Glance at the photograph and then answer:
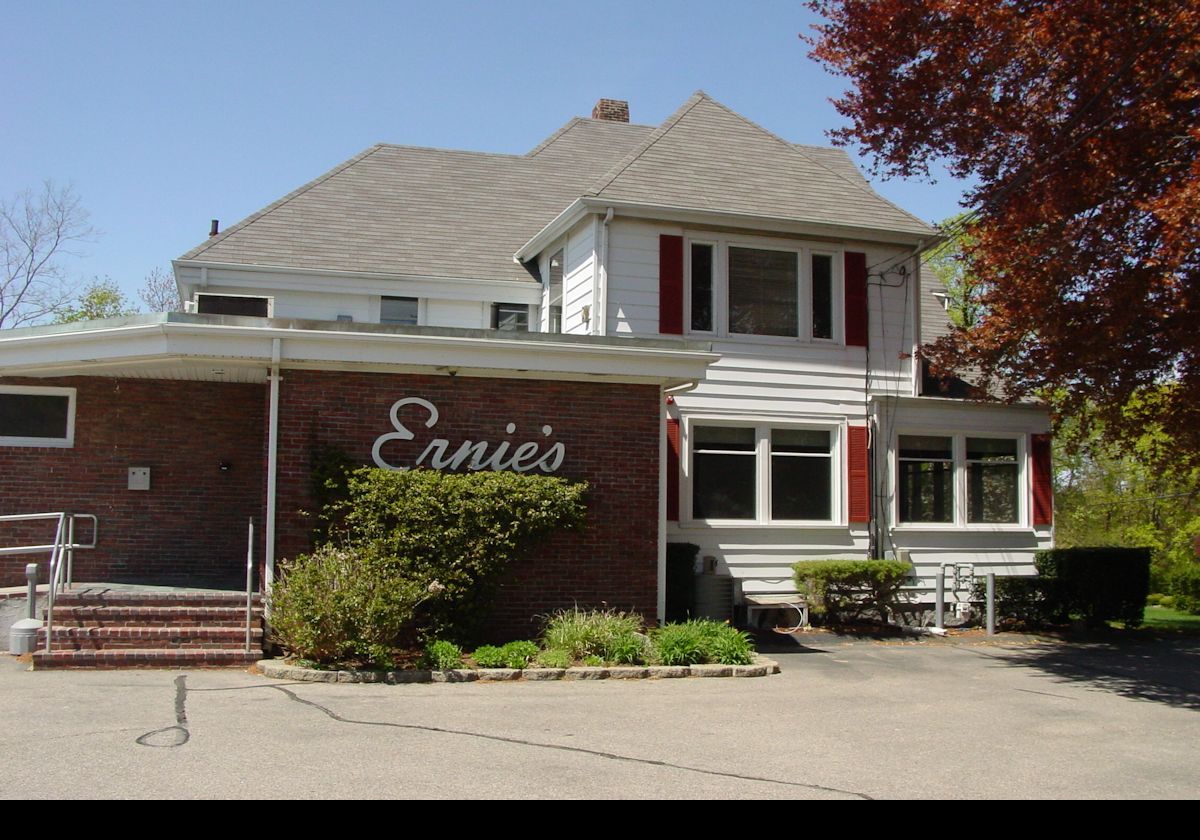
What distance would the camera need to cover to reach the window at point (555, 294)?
61.1ft

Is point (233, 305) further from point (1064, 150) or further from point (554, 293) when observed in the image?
point (1064, 150)

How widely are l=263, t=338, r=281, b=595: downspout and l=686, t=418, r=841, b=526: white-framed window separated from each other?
21.1ft

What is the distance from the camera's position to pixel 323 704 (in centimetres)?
938

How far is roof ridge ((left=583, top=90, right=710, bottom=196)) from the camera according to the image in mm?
16688

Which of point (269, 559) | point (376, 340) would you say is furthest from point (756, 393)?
point (269, 559)

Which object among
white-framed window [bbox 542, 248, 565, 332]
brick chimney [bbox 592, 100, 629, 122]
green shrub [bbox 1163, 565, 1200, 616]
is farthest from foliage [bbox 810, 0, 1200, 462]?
green shrub [bbox 1163, 565, 1200, 616]

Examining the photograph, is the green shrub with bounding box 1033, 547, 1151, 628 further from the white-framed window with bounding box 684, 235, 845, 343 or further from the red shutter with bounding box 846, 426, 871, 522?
the white-framed window with bounding box 684, 235, 845, 343

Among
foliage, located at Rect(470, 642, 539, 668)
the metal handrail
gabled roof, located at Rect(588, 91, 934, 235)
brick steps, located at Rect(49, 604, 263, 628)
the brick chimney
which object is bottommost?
foliage, located at Rect(470, 642, 539, 668)

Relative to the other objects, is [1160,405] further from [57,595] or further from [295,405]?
[57,595]

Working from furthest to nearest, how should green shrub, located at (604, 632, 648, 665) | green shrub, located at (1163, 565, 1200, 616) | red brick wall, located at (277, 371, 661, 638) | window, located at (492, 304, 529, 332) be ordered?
green shrub, located at (1163, 565, 1200, 616) → window, located at (492, 304, 529, 332) → red brick wall, located at (277, 371, 661, 638) → green shrub, located at (604, 632, 648, 665)

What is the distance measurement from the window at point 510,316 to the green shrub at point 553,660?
8852 mm

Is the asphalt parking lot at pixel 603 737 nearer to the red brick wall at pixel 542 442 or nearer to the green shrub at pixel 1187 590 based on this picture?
the red brick wall at pixel 542 442

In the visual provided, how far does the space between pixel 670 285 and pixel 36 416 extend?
343 inches

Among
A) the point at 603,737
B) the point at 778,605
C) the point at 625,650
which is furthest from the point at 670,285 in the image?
the point at 603,737
